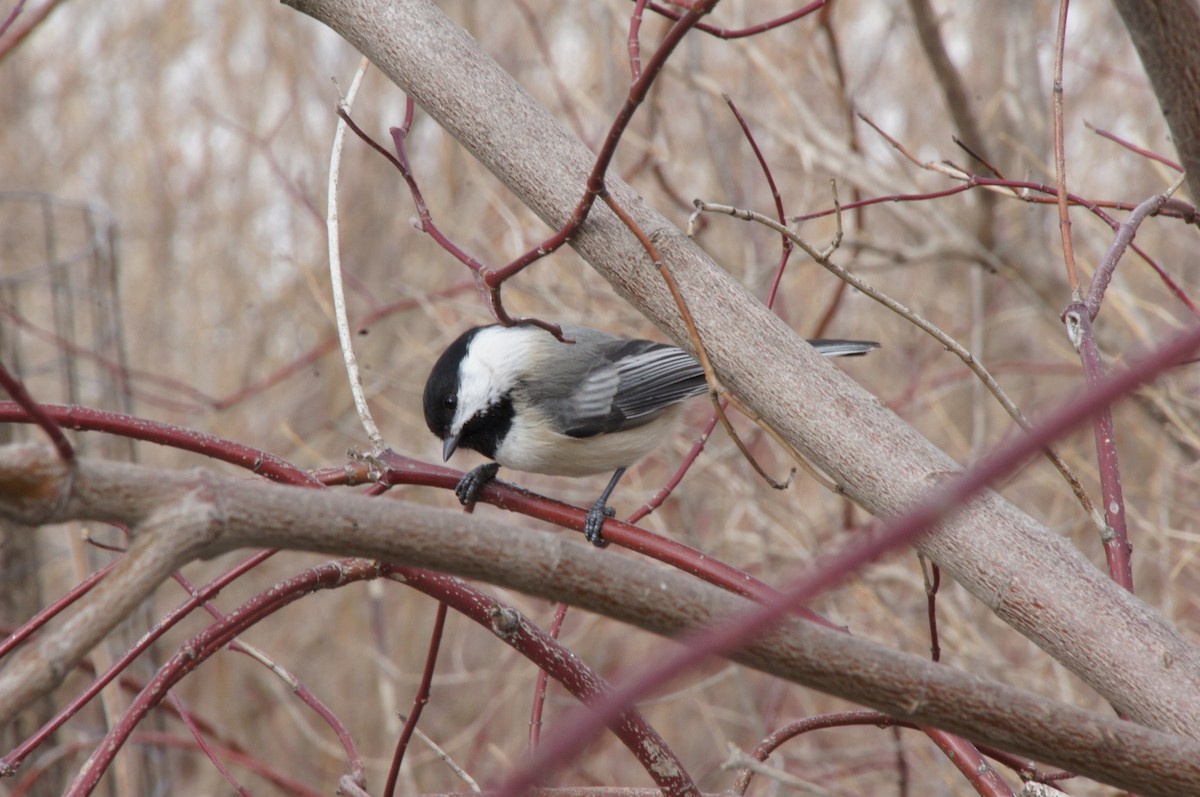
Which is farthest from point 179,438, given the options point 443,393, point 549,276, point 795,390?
point 549,276

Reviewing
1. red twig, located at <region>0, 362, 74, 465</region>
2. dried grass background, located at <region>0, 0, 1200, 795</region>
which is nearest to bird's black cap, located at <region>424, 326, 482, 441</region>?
dried grass background, located at <region>0, 0, 1200, 795</region>

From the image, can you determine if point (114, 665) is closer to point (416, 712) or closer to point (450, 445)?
point (416, 712)

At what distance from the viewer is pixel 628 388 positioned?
3.68m

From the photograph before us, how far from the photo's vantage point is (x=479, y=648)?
8617mm

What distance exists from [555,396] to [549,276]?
2517 millimetres

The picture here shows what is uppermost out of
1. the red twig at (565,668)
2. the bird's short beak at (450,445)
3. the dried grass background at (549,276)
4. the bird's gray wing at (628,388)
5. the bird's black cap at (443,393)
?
the dried grass background at (549,276)

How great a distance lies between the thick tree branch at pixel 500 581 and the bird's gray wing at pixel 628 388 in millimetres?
2280

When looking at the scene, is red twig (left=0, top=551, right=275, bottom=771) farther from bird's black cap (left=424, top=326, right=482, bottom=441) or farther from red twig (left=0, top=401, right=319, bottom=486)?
bird's black cap (left=424, top=326, right=482, bottom=441)

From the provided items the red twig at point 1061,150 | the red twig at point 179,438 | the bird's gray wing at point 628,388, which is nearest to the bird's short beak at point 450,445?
the bird's gray wing at point 628,388

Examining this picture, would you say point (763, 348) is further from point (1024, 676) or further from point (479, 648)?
point (479, 648)

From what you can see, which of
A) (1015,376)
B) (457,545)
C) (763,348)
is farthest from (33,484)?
(1015,376)

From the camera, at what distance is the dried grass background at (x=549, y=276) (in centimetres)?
522

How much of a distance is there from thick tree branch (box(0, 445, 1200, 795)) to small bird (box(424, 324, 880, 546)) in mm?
2026

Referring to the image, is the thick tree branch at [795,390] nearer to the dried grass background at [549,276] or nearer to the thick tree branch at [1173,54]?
the thick tree branch at [1173,54]
